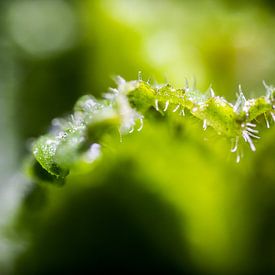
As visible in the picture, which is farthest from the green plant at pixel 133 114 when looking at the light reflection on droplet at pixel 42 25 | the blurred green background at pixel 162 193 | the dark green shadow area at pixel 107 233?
the light reflection on droplet at pixel 42 25

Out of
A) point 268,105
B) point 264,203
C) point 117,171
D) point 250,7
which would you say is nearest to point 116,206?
point 117,171

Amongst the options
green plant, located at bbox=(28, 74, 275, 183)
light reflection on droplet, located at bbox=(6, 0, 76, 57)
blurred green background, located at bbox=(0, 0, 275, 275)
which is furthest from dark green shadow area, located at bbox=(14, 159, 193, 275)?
light reflection on droplet, located at bbox=(6, 0, 76, 57)

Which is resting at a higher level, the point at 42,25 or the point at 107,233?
the point at 42,25

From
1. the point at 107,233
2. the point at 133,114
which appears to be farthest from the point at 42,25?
the point at 133,114

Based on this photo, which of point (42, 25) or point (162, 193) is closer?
point (162, 193)

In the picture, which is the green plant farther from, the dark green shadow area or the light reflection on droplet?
the light reflection on droplet

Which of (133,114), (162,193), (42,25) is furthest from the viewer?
(42,25)

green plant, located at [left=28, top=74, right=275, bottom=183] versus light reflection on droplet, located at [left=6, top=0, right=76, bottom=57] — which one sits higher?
light reflection on droplet, located at [left=6, top=0, right=76, bottom=57]

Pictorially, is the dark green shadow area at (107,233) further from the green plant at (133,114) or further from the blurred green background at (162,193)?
the green plant at (133,114)

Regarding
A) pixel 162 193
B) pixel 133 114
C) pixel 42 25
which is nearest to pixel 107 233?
pixel 162 193

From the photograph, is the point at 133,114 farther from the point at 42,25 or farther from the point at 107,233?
the point at 42,25

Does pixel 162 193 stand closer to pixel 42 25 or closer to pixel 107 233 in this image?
pixel 107 233

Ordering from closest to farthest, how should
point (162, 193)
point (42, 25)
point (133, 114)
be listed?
point (133, 114) → point (162, 193) → point (42, 25)
